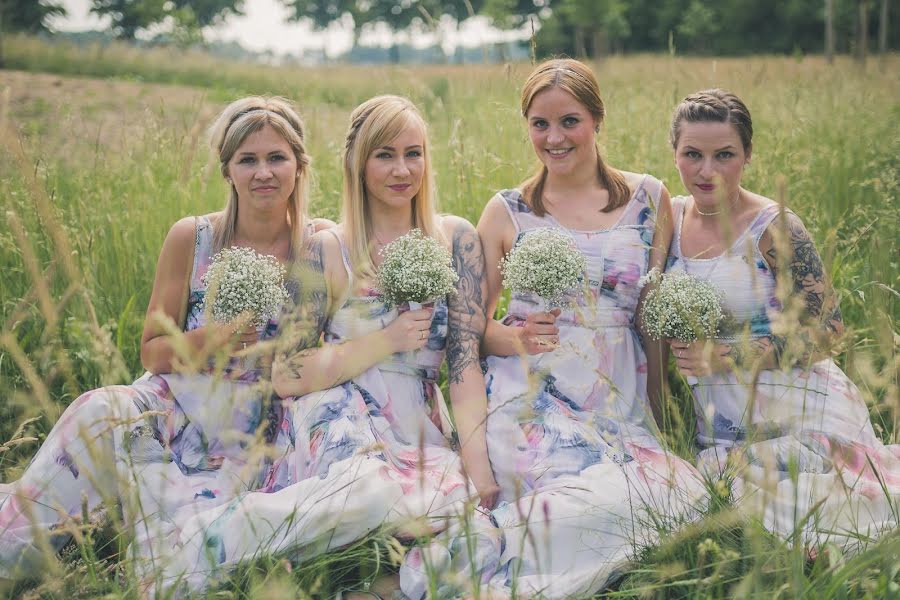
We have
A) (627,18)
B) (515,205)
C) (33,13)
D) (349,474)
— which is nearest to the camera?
(349,474)

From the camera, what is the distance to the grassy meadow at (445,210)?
2029 millimetres

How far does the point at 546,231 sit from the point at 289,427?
1.33 metres

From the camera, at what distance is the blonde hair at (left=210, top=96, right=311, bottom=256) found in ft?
10.5

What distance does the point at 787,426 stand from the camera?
109 inches

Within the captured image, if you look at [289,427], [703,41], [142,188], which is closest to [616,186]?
[289,427]

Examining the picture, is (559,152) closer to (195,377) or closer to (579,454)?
(579,454)

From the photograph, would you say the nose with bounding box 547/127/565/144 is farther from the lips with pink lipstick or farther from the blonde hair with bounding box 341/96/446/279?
the blonde hair with bounding box 341/96/446/279

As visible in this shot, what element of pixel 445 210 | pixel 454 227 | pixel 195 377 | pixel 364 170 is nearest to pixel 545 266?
pixel 454 227

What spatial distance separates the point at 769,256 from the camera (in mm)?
3113

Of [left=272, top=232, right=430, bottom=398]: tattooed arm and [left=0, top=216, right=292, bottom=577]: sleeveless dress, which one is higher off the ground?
[left=272, top=232, right=430, bottom=398]: tattooed arm

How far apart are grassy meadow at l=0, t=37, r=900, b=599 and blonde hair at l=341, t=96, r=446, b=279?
0.69m

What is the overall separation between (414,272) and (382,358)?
446mm

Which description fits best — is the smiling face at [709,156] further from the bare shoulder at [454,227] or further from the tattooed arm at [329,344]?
the tattooed arm at [329,344]

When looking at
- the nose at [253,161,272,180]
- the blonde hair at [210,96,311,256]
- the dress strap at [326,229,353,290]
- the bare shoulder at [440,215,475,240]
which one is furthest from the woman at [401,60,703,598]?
the nose at [253,161,272,180]
